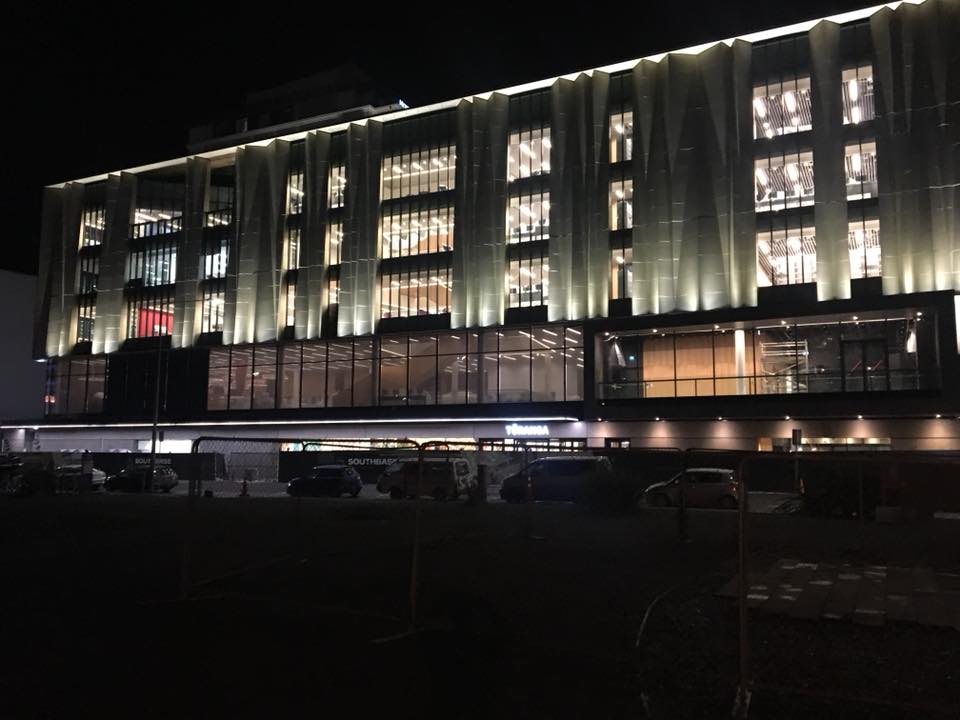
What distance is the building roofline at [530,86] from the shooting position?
4369cm

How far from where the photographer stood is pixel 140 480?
1487 inches

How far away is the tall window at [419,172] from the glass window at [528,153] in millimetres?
4362

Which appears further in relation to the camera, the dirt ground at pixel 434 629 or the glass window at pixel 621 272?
the glass window at pixel 621 272

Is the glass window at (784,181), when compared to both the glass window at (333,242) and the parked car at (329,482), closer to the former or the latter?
the glass window at (333,242)

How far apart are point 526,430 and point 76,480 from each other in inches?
996

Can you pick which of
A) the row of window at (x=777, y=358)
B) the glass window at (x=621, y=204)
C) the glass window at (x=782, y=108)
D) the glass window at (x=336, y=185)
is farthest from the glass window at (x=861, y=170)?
the glass window at (x=336, y=185)

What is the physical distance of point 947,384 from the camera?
3819cm

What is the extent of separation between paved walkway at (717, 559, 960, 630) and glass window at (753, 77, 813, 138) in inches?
1467

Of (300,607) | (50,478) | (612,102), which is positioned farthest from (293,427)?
(300,607)

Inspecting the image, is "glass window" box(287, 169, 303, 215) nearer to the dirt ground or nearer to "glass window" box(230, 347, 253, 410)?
"glass window" box(230, 347, 253, 410)

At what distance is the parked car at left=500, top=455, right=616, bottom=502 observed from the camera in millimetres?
18062

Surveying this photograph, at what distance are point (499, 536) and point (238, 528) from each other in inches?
192

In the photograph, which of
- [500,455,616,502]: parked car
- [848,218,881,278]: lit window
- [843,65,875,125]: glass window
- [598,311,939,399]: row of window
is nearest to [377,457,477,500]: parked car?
[500,455,616,502]: parked car

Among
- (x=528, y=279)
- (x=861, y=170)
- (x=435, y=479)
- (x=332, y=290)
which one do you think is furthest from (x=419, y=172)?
(x=435, y=479)
